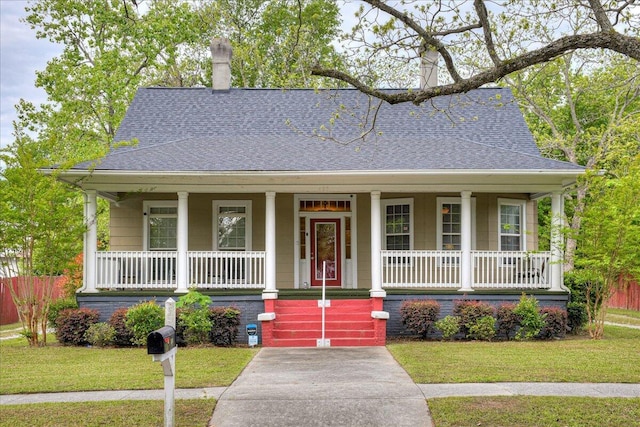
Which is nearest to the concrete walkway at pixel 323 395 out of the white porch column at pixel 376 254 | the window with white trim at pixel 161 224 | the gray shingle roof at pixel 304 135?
the white porch column at pixel 376 254

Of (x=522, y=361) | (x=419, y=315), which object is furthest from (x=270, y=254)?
(x=522, y=361)

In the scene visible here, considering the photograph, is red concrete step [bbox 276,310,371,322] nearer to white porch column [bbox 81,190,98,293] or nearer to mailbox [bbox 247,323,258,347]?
mailbox [bbox 247,323,258,347]

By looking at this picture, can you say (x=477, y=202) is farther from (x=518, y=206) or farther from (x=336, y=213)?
(x=336, y=213)

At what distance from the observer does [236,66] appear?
104 ft

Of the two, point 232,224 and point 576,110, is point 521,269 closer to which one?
point 232,224

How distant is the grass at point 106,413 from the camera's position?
23.0 feet

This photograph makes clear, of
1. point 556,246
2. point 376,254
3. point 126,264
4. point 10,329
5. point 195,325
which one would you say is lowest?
point 10,329

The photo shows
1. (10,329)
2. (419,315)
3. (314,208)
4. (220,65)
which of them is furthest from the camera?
(10,329)

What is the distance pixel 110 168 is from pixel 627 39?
10502 millimetres

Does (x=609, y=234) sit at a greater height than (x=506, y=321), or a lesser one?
greater

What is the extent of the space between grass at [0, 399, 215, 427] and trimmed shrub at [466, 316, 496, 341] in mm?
7322

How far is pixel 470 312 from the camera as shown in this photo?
545 inches

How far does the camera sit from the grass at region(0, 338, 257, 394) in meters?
9.02

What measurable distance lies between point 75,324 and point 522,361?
28.7 ft
